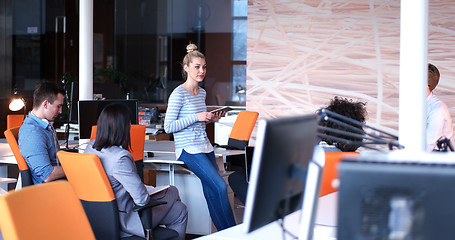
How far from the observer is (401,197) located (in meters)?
1.16

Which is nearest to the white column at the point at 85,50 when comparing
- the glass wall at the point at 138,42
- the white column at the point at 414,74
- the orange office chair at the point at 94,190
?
the orange office chair at the point at 94,190

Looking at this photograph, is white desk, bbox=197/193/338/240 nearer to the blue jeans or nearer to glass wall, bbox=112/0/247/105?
the blue jeans

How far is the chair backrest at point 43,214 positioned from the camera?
1.76 meters

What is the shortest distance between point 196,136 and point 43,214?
2511 millimetres

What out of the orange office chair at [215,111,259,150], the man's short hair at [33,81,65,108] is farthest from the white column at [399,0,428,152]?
the orange office chair at [215,111,259,150]

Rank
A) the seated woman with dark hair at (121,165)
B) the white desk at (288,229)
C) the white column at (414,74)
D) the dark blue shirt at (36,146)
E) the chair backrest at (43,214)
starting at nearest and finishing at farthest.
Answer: the chair backrest at (43,214)
the white desk at (288,229)
the white column at (414,74)
the seated woman with dark hair at (121,165)
the dark blue shirt at (36,146)

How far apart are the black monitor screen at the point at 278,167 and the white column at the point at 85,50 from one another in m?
5.04

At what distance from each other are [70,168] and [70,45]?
29.2ft

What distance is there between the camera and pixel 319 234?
234cm

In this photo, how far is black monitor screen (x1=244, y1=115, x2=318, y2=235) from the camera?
158 cm

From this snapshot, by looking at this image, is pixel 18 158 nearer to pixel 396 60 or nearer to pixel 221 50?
pixel 396 60

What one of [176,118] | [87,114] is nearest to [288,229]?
[176,118]

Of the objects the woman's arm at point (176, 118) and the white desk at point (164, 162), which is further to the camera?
the white desk at point (164, 162)

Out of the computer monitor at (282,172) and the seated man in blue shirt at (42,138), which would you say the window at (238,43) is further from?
the computer monitor at (282,172)
